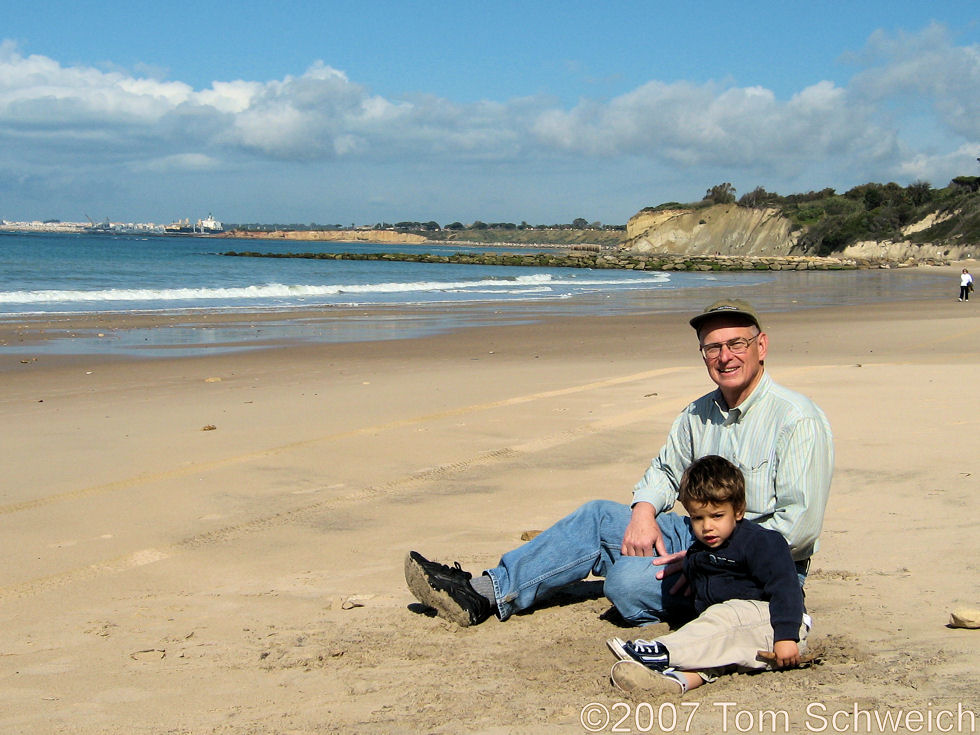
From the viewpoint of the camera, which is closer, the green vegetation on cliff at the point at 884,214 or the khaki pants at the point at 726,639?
the khaki pants at the point at 726,639

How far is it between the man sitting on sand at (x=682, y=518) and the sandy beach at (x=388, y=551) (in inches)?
6.6

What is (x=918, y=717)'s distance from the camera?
2.88 m

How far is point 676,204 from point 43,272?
337ft

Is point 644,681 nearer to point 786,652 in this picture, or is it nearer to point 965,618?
point 786,652

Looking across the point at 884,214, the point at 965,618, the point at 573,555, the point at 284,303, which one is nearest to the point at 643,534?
the point at 573,555

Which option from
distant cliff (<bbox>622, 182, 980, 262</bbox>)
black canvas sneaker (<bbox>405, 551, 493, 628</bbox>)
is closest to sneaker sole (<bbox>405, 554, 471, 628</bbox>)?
black canvas sneaker (<bbox>405, 551, 493, 628</bbox>)

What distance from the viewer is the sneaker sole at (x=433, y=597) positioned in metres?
4.04

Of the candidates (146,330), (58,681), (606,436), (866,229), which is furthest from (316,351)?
(866,229)

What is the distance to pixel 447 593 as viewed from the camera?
4023mm

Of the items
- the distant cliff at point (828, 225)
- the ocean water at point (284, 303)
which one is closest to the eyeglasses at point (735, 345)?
the ocean water at point (284, 303)

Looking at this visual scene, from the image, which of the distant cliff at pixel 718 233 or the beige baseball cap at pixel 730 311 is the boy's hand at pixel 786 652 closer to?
the beige baseball cap at pixel 730 311

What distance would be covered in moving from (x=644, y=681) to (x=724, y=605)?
0.50m

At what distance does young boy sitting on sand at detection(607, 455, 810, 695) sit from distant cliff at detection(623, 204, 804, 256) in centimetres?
9762

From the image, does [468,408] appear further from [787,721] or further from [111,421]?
[787,721]
